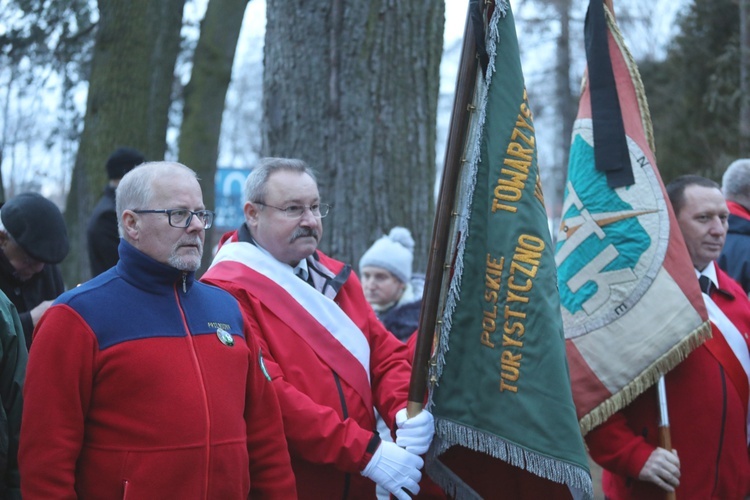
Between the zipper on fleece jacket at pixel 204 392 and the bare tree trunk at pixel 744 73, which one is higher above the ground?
the bare tree trunk at pixel 744 73

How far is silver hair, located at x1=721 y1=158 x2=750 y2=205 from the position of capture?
5715 millimetres

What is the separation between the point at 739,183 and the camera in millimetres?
5738

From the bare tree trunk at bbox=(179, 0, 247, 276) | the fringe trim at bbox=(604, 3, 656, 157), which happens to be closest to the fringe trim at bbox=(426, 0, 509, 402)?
the fringe trim at bbox=(604, 3, 656, 157)

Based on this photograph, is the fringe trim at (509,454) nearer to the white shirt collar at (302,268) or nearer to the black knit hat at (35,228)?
the white shirt collar at (302,268)

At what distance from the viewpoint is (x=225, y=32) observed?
1149 centimetres

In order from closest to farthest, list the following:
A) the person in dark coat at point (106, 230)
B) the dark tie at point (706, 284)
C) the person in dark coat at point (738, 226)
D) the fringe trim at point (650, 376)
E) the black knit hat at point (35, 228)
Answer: the black knit hat at point (35, 228)
the fringe trim at point (650, 376)
the dark tie at point (706, 284)
the person in dark coat at point (738, 226)
the person in dark coat at point (106, 230)

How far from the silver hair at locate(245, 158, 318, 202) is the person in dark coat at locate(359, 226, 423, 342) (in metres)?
1.23

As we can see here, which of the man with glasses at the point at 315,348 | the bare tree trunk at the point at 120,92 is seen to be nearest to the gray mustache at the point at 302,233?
the man with glasses at the point at 315,348

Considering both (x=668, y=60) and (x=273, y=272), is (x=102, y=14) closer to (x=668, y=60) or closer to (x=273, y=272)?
(x=273, y=272)

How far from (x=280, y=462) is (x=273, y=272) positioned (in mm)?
853

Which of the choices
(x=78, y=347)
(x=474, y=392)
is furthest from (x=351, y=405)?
(x=78, y=347)

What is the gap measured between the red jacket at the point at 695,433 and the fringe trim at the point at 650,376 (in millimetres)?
104

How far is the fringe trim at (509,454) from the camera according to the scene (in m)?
3.58

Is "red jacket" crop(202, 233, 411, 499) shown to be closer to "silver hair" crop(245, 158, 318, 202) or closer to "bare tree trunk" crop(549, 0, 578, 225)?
"silver hair" crop(245, 158, 318, 202)
